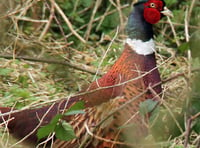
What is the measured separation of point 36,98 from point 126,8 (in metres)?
1.88

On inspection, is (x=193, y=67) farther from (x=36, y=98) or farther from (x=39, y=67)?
(x=39, y=67)

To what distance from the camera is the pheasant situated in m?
2.94

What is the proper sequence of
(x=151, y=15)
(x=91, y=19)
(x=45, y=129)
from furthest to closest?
(x=91, y=19) → (x=151, y=15) → (x=45, y=129)

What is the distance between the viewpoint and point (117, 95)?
3.22 metres

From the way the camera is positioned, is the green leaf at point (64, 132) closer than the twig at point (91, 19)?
Yes

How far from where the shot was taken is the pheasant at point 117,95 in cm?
294

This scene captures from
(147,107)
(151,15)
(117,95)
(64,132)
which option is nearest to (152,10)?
(151,15)

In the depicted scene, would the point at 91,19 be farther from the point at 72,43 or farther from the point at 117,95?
the point at 117,95

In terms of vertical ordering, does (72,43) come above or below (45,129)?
below

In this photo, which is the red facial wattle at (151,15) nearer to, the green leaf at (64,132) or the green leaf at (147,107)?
the green leaf at (64,132)

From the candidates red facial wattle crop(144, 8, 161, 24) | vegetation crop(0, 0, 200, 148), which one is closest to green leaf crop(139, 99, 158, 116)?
vegetation crop(0, 0, 200, 148)

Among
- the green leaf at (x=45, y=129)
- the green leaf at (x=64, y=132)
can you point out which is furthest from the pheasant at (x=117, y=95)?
the green leaf at (x=45, y=129)

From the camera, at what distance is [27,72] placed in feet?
16.4

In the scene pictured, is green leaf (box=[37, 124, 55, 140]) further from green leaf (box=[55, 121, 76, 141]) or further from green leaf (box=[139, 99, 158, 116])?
green leaf (box=[139, 99, 158, 116])
